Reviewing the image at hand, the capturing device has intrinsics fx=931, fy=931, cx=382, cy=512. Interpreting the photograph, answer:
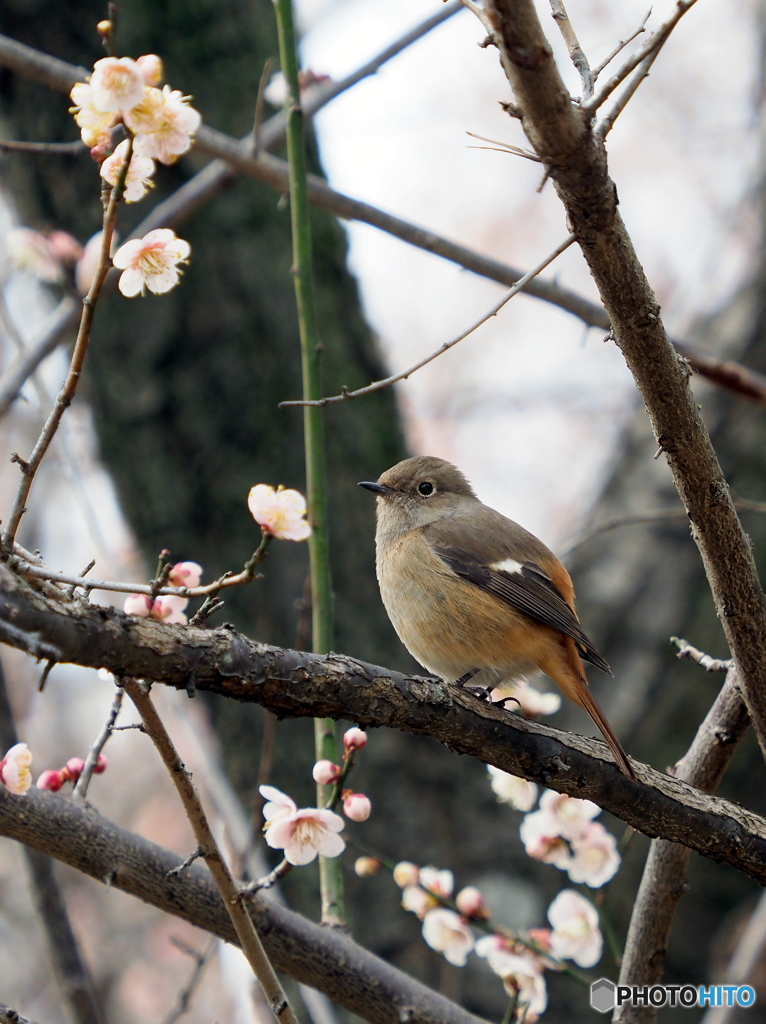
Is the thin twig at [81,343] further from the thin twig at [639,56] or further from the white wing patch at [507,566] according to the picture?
the white wing patch at [507,566]

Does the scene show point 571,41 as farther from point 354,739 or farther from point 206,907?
point 206,907

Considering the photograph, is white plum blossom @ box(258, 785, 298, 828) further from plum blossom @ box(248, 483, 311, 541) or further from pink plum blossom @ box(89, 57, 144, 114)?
pink plum blossom @ box(89, 57, 144, 114)

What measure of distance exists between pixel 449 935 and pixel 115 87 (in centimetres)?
232

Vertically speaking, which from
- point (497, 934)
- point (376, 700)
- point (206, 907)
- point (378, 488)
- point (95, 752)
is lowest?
point (206, 907)

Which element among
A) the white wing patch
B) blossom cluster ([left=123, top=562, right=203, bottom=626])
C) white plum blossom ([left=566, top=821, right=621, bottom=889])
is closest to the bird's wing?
the white wing patch

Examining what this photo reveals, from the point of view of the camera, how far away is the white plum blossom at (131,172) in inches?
57.5

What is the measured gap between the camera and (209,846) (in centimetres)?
162

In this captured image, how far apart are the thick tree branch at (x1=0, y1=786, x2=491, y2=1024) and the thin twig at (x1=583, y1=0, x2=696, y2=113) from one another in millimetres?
1675

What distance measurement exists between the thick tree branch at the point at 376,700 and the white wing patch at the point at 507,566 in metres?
0.97

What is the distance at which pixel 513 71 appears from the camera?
140 centimetres

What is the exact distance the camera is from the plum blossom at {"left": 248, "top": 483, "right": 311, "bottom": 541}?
1.64 m

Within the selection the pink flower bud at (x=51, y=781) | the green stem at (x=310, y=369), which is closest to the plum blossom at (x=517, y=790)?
the green stem at (x=310, y=369)

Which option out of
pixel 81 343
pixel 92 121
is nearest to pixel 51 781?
pixel 81 343

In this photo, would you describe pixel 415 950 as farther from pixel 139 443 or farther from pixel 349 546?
pixel 139 443
